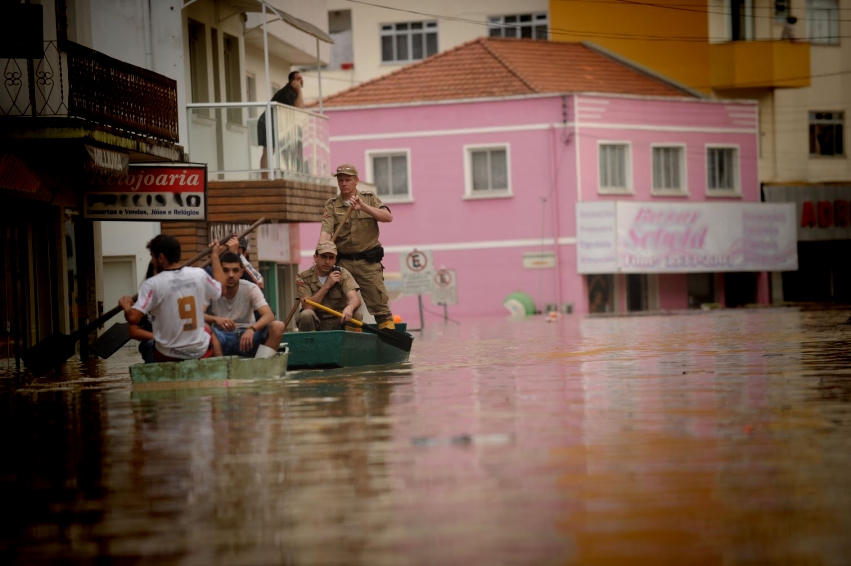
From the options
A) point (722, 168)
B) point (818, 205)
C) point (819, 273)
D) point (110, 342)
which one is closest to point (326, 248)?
point (110, 342)

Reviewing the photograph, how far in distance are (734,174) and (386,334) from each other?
38301 millimetres

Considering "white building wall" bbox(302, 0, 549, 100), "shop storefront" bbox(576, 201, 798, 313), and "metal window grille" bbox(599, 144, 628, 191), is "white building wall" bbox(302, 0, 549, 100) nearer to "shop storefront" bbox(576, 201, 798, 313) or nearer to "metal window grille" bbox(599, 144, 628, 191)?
"metal window grille" bbox(599, 144, 628, 191)

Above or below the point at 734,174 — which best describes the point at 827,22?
above

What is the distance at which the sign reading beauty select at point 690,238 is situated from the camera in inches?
2035

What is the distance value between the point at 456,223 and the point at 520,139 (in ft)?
10.9

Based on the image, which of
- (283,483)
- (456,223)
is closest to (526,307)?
(456,223)

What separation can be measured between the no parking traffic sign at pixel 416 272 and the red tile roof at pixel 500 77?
1199cm

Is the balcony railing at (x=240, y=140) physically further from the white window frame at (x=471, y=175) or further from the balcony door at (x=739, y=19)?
the balcony door at (x=739, y=19)

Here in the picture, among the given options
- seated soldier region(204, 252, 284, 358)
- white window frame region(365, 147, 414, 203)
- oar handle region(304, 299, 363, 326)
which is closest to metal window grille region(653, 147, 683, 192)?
white window frame region(365, 147, 414, 203)

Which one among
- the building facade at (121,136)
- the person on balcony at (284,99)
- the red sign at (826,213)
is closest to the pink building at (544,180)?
the red sign at (826,213)

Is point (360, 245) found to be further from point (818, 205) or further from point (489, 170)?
point (818, 205)

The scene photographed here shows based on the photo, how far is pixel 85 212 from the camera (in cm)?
2481

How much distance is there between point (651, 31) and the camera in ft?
189

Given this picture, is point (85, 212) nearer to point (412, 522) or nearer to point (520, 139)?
Result: point (412, 522)
